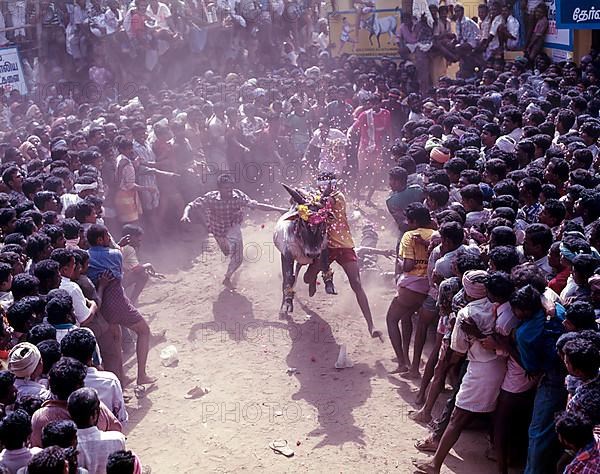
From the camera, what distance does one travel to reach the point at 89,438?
418cm

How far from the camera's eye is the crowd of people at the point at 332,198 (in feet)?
15.5

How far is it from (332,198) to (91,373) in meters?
3.96

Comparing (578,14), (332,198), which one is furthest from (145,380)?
(578,14)


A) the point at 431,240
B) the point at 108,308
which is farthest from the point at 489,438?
the point at 108,308

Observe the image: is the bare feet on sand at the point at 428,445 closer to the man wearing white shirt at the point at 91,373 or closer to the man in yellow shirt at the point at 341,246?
the man in yellow shirt at the point at 341,246

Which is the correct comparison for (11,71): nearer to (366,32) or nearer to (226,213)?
(366,32)

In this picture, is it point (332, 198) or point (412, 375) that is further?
point (332, 198)

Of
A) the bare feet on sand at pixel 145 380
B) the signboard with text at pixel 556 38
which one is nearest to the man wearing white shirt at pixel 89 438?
the bare feet on sand at pixel 145 380

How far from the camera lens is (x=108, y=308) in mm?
7039

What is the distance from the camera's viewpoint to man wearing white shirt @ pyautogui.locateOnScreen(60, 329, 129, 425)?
4.80 metres

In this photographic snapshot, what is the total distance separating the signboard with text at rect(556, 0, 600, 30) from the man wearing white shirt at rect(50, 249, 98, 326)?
36.1 ft

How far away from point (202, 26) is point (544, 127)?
12.4 m

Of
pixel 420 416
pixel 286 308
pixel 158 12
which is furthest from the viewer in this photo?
pixel 158 12

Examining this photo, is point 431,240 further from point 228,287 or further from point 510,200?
point 228,287
